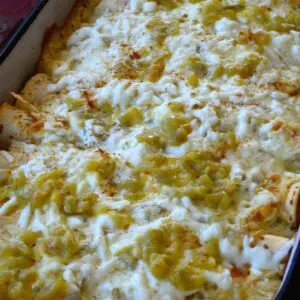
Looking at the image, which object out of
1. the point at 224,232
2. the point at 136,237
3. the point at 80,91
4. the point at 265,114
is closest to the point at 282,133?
the point at 265,114

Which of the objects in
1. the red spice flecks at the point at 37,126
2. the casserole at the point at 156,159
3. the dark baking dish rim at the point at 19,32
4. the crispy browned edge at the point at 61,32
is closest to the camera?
the casserole at the point at 156,159

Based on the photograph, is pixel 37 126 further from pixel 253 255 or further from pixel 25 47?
pixel 253 255

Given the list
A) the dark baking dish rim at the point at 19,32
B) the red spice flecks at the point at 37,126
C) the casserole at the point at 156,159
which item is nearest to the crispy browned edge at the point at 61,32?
the casserole at the point at 156,159

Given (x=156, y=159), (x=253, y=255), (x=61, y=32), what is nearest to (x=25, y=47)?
(x=61, y=32)

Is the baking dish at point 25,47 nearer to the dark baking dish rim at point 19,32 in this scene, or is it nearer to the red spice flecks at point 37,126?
the dark baking dish rim at point 19,32

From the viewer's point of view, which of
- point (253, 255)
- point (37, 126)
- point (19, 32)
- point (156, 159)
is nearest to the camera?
point (253, 255)

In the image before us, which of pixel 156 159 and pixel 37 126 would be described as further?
pixel 37 126

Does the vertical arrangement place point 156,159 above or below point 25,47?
below
